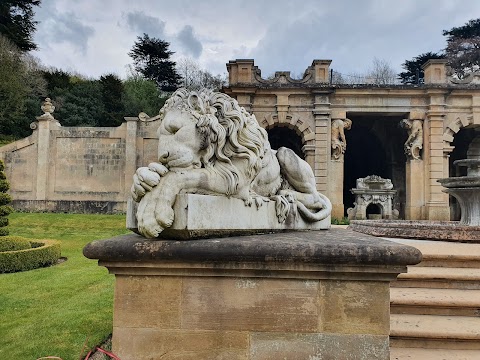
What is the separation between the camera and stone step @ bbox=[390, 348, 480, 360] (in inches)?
117

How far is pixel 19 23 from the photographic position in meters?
35.2

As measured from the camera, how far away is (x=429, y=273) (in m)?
4.16

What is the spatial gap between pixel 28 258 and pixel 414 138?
17.1 metres

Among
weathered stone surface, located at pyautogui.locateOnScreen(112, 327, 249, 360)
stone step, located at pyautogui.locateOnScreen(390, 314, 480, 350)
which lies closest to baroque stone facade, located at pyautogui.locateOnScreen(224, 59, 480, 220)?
stone step, located at pyautogui.locateOnScreen(390, 314, 480, 350)

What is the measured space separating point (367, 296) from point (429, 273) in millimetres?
2227

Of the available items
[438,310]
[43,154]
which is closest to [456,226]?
[438,310]

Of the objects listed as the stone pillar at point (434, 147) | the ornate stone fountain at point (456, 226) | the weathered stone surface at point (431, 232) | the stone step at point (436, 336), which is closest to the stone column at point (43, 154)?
the ornate stone fountain at point (456, 226)

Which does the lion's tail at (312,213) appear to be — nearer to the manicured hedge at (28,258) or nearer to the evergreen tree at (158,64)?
the manicured hedge at (28,258)

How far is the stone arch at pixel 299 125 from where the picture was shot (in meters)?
18.3

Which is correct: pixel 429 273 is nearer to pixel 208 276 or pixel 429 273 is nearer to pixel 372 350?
pixel 372 350

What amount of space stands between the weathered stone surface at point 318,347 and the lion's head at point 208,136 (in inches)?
41.3

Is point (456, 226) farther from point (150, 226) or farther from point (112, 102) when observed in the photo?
point (112, 102)

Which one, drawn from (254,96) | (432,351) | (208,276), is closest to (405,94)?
(254,96)

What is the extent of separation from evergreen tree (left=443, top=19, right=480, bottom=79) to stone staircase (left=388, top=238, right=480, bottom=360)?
3810cm
